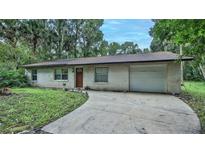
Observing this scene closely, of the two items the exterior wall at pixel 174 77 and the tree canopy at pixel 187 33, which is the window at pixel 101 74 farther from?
the tree canopy at pixel 187 33

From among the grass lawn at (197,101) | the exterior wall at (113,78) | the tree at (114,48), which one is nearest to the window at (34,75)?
the exterior wall at (113,78)

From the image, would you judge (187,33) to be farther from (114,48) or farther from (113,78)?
(114,48)

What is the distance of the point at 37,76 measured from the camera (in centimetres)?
1859

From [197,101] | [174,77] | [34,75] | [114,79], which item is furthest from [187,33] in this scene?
[34,75]

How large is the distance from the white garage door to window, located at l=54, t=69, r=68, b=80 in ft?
19.1

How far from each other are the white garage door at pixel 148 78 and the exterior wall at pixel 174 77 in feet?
0.92

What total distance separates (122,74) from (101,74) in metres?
1.73

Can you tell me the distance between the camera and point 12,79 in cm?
1788

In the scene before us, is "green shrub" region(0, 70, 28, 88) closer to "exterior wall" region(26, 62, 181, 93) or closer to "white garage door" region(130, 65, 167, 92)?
"exterior wall" region(26, 62, 181, 93)

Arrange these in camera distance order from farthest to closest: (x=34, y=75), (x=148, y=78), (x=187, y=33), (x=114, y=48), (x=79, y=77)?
(x=114, y=48)
(x=34, y=75)
(x=79, y=77)
(x=148, y=78)
(x=187, y=33)
